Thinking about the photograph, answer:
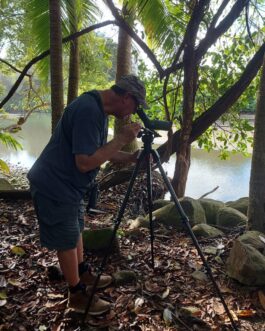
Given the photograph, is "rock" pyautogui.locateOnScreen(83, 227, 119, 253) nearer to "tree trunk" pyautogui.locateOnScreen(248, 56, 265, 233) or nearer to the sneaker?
the sneaker

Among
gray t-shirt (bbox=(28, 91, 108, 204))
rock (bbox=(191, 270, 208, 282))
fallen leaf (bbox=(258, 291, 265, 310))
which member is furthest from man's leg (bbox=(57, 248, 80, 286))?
fallen leaf (bbox=(258, 291, 265, 310))

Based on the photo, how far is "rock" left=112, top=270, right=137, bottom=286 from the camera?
2576 mm

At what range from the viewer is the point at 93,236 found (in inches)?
117

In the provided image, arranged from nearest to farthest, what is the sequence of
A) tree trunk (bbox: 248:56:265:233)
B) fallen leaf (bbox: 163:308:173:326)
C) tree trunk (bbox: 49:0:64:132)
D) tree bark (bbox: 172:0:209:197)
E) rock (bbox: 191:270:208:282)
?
fallen leaf (bbox: 163:308:173:326) → rock (bbox: 191:270:208:282) → tree trunk (bbox: 248:56:265:233) → tree bark (bbox: 172:0:209:197) → tree trunk (bbox: 49:0:64:132)

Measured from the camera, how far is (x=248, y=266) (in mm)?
2445

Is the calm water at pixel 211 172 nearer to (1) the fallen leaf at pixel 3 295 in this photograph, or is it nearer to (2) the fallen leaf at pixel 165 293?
(2) the fallen leaf at pixel 165 293

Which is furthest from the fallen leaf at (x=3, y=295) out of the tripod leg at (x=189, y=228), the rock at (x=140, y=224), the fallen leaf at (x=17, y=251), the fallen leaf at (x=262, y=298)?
the fallen leaf at (x=262, y=298)

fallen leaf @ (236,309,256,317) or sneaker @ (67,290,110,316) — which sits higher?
sneaker @ (67,290,110,316)

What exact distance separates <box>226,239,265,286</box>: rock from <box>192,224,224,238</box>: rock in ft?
2.51

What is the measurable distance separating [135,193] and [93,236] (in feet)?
7.39

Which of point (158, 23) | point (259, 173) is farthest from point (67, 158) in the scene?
point (158, 23)

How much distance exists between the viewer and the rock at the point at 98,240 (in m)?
2.97

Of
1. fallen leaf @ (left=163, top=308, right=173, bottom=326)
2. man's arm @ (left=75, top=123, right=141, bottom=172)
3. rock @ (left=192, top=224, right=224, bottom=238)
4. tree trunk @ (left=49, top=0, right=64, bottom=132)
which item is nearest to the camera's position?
man's arm @ (left=75, top=123, right=141, bottom=172)

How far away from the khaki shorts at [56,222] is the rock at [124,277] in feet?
2.00
